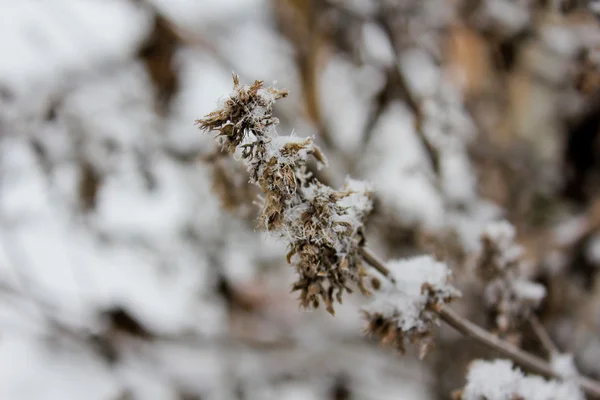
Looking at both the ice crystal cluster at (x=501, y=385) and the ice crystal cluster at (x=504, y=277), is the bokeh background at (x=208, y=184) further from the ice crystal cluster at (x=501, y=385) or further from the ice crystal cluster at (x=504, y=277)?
the ice crystal cluster at (x=501, y=385)

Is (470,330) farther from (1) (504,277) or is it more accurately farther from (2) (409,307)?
(1) (504,277)

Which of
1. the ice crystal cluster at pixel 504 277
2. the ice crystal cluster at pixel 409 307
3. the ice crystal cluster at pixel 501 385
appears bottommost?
the ice crystal cluster at pixel 501 385

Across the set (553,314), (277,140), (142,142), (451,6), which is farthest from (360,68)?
(277,140)

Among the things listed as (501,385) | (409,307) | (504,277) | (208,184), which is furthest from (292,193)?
→ (208,184)

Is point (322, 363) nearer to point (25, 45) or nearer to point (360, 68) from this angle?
point (360, 68)

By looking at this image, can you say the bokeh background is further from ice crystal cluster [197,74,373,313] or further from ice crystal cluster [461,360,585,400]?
ice crystal cluster [197,74,373,313]

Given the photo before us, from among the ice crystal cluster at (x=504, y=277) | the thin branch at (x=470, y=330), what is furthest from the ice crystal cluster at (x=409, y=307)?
the ice crystal cluster at (x=504, y=277)
